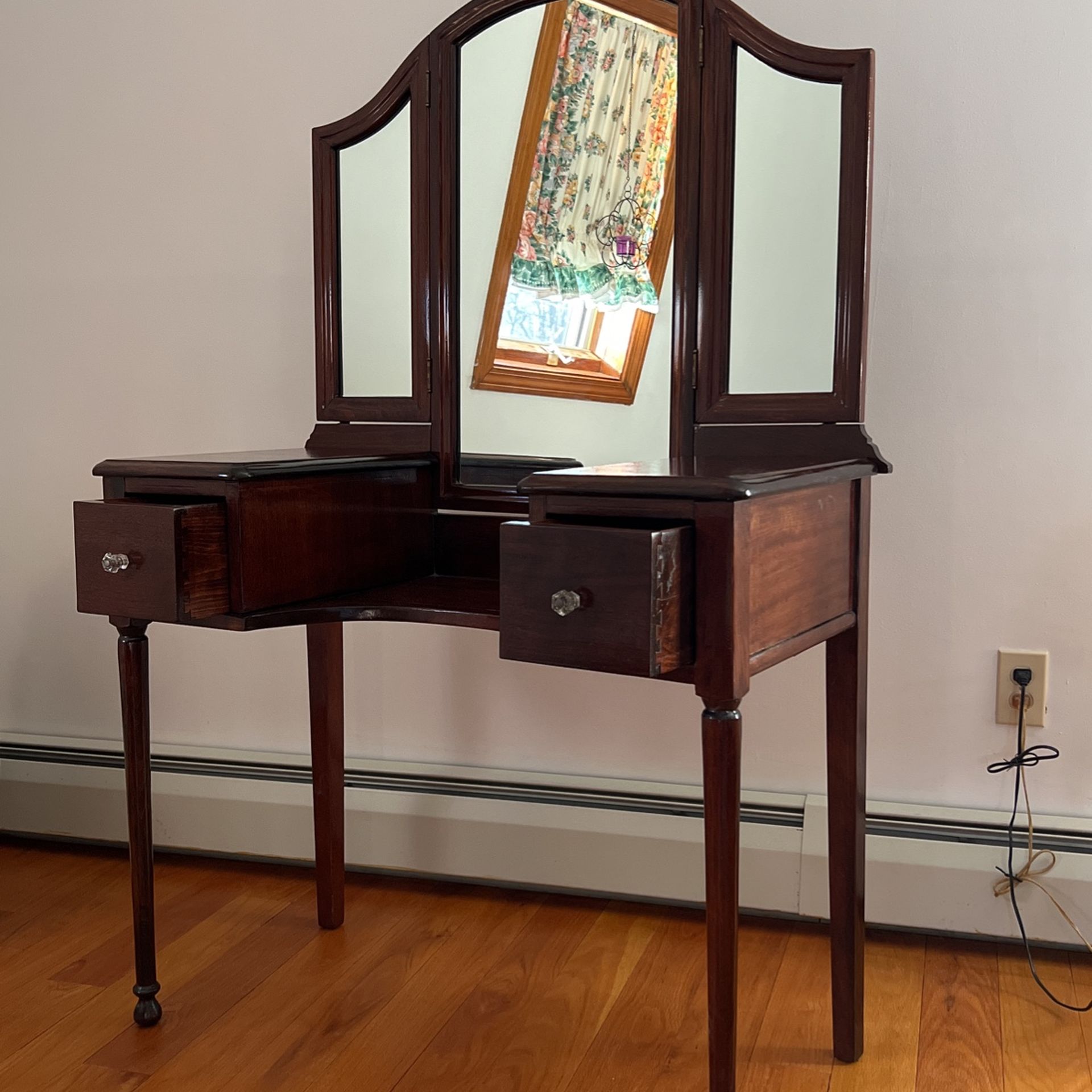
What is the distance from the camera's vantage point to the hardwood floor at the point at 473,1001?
1.46 metres

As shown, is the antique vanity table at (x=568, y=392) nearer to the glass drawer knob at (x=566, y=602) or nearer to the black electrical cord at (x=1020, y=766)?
the glass drawer knob at (x=566, y=602)

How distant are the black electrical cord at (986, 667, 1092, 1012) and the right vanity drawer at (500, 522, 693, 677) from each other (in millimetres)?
831

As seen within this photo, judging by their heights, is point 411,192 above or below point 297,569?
above

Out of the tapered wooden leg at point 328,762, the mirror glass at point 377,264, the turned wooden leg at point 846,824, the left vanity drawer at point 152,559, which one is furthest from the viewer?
the tapered wooden leg at point 328,762

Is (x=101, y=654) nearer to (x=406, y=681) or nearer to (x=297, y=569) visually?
(x=406, y=681)

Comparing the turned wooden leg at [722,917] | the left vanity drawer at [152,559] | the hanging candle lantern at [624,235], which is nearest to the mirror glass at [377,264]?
the hanging candle lantern at [624,235]

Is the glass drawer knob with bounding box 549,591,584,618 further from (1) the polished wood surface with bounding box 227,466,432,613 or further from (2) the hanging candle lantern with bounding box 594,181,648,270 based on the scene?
(2) the hanging candle lantern with bounding box 594,181,648,270

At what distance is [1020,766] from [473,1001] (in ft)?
2.83

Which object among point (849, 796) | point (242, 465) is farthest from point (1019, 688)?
point (242, 465)

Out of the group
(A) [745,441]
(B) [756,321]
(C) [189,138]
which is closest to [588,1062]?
(A) [745,441]

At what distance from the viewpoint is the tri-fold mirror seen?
1.45 metres

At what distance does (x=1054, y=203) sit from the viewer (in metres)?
1.67

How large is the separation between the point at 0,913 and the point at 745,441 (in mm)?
1436

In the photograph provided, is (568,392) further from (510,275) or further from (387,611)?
(387,611)
